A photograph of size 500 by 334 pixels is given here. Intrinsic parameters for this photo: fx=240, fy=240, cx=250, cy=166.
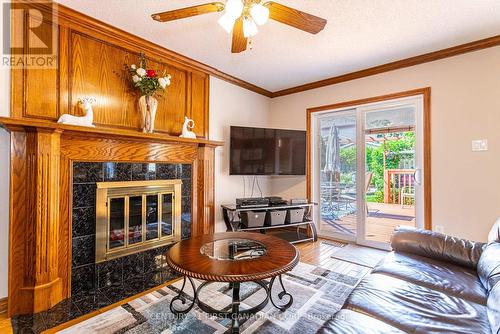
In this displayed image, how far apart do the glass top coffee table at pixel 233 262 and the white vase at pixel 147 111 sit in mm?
1284

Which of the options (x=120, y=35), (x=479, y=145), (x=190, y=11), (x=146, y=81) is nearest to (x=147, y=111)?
(x=146, y=81)

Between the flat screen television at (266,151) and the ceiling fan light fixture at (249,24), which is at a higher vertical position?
the ceiling fan light fixture at (249,24)

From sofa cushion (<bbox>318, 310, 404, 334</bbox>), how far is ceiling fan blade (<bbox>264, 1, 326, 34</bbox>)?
1.70 meters

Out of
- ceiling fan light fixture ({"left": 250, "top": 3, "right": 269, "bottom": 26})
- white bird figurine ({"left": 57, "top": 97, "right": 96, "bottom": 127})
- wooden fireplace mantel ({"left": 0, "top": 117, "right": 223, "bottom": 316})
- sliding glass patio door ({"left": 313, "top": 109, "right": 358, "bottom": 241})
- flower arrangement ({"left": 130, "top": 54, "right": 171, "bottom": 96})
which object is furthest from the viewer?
sliding glass patio door ({"left": 313, "top": 109, "right": 358, "bottom": 241})

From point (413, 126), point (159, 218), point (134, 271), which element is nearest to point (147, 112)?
point (159, 218)

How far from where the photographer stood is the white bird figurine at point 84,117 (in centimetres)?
194

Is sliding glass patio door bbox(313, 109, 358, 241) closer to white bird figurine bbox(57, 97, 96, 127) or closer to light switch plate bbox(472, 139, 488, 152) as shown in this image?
light switch plate bbox(472, 139, 488, 152)

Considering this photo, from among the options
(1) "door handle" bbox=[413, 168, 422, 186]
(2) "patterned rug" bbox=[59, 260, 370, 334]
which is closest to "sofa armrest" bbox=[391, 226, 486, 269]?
(2) "patterned rug" bbox=[59, 260, 370, 334]

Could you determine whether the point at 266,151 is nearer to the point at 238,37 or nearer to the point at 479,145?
the point at 238,37

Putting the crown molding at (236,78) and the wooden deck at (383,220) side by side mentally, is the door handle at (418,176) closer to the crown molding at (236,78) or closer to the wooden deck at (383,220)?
the wooden deck at (383,220)

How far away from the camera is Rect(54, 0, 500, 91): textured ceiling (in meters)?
1.98

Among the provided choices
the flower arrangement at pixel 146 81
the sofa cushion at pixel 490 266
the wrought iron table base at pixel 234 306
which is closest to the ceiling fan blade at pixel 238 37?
the flower arrangement at pixel 146 81

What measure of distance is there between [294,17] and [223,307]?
2118 millimetres

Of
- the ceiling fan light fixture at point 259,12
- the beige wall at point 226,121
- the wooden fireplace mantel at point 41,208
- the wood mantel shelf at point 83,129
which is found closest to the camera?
the ceiling fan light fixture at point 259,12
